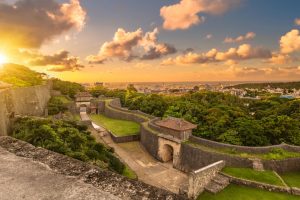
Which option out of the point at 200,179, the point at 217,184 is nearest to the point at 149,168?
the point at 200,179

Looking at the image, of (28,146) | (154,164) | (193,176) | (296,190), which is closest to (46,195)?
(28,146)

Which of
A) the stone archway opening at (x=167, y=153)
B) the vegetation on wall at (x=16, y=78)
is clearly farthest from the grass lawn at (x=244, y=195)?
the vegetation on wall at (x=16, y=78)

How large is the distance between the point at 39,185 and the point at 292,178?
17.9 meters

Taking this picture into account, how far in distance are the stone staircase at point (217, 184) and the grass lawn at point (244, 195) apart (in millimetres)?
247

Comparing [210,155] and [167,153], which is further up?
[210,155]

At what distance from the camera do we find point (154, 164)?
20.5 m

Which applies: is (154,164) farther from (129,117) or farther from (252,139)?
(129,117)

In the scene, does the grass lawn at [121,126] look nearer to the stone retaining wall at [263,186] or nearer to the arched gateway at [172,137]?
the arched gateway at [172,137]

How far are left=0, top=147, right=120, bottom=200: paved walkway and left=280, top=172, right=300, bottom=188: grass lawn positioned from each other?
15908 mm

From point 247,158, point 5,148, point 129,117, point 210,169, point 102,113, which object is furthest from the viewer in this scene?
point 102,113

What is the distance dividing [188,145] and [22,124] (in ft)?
41.3

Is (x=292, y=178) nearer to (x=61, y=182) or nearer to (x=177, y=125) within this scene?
(x=177, y=125)

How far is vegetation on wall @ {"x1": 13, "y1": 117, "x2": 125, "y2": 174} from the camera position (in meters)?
11.5

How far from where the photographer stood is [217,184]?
1454 cm
